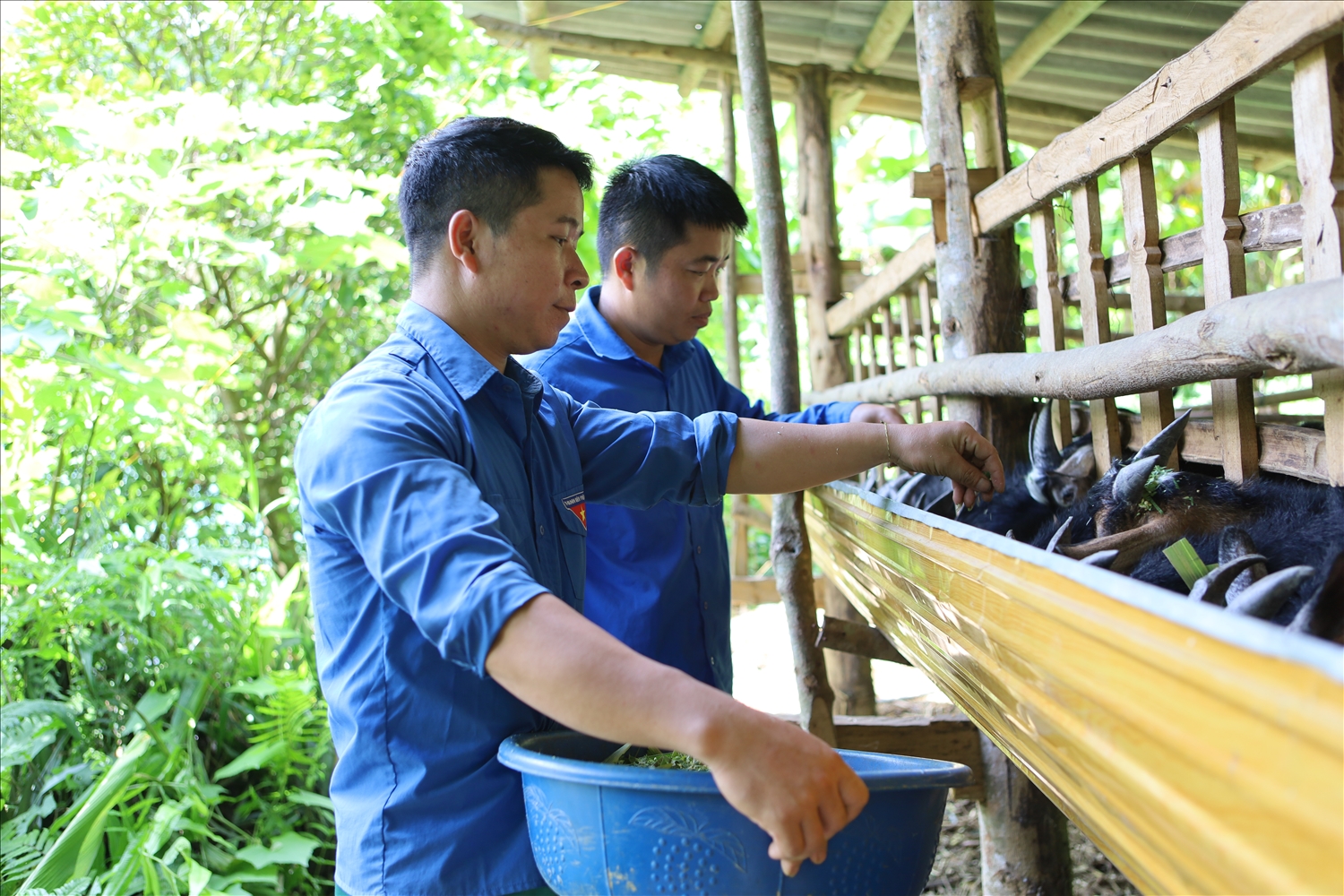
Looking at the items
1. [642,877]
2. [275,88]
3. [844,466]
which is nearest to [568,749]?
[642,877]

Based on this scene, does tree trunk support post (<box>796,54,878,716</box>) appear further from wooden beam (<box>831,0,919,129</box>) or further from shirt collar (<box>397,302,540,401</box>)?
shirt collar (<box>397,302,540,401</box>)

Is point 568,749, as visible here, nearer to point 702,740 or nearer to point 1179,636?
point 702,740

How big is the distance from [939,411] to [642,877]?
7.38 ft

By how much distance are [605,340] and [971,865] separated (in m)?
2.50

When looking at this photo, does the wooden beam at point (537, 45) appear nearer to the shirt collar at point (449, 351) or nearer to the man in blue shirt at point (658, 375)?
the man in blue shirt at point (658, 375)

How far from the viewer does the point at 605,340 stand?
246 cm

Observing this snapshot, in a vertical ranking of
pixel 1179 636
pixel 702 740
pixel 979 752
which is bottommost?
pixel 979 752

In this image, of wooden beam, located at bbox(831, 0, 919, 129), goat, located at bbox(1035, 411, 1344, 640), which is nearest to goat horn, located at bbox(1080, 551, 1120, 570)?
goat, located at bbox(1035, 411, 1344, 640)

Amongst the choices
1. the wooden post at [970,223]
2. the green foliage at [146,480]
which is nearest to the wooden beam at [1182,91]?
the wooden post at [970,223]

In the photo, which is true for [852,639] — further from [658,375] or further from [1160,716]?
[1160,716]

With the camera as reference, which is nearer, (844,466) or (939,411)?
(844,466)

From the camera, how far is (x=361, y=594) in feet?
4.29

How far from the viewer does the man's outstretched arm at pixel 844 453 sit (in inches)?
72.2

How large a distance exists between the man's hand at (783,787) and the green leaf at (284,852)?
2818mm
